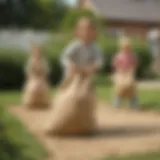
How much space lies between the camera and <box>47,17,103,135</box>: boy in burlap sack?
469 cm

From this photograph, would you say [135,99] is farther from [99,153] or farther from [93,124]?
[99,153]

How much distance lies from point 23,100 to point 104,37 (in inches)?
170

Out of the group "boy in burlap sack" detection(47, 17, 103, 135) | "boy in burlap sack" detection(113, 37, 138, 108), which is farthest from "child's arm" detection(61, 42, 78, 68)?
"boy in burlap sack" detection(113, 37, 138, 108)

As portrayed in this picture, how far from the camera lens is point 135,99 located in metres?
6.69

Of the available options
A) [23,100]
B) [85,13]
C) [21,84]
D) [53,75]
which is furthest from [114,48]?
[85,13]

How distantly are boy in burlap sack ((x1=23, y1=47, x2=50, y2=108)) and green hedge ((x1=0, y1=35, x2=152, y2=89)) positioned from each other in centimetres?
279

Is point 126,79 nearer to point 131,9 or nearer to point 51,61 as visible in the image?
point 51,61

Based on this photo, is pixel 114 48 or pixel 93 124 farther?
pixel 114 48

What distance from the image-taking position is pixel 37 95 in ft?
22.5

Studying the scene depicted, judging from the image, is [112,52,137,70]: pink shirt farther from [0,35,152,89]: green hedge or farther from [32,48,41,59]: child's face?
[0,35,152,89]: green hedge

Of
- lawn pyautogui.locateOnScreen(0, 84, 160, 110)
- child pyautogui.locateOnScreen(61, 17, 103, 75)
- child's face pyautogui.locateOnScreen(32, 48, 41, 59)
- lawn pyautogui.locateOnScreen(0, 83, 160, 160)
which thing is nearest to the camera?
lawn pyautogui.locateOnScreen(0, 83, 160, 160)

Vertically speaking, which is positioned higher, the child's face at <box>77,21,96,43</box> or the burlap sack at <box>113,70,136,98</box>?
the burlap sack at <box>113,70,136,98</box>

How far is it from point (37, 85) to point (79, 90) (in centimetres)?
219

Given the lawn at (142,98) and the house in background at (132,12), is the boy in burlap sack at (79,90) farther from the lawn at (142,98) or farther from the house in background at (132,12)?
the house in background at (132,12)
